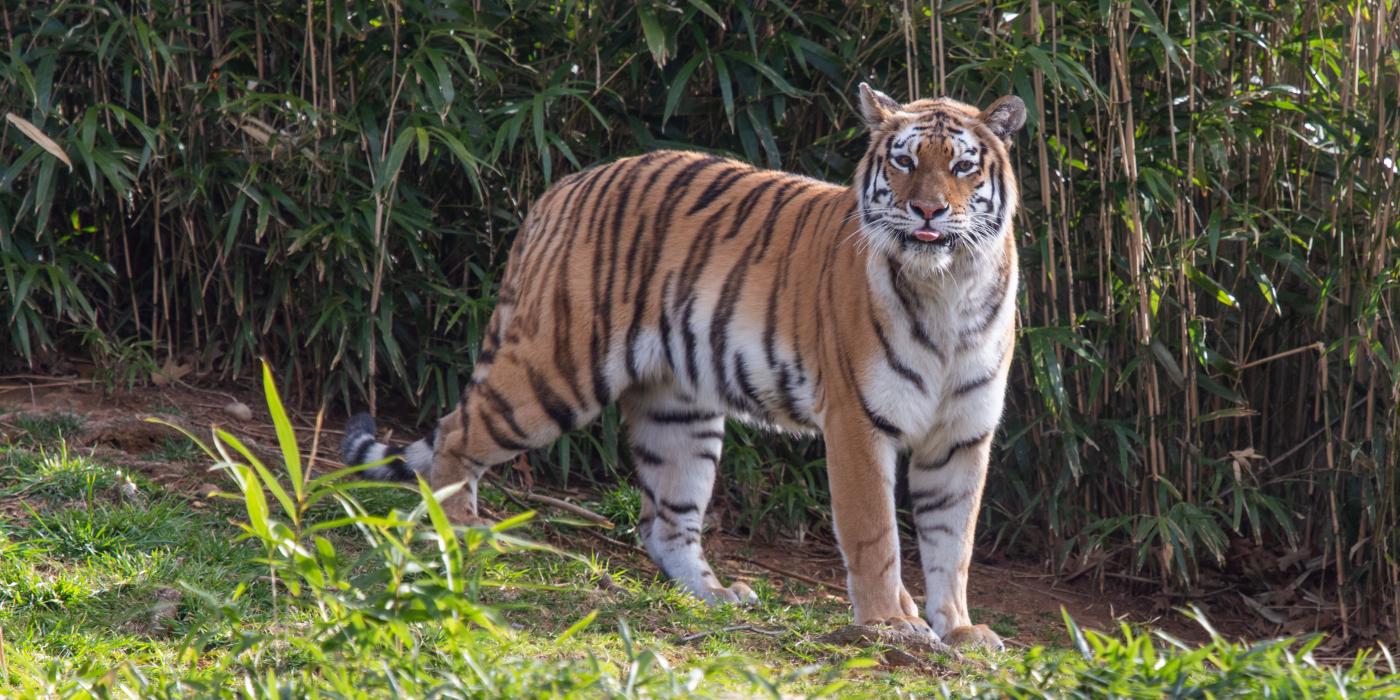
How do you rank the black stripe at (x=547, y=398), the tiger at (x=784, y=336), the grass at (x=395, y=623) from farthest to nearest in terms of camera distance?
the black stripe at (x=547, y=398) < the tiger at (x=784, y=336) < the grass at (x=395, y=623)

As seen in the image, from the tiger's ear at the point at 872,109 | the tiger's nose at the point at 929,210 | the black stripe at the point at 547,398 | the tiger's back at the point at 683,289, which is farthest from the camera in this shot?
the black stripe at the point at 547,398

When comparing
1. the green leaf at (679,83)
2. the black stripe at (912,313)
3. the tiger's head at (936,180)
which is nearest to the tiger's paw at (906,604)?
the black stripe at (912,313)

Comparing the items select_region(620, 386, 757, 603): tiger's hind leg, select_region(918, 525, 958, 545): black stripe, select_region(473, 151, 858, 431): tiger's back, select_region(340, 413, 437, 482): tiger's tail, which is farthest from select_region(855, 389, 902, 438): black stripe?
select_region(340, 413, 437, 482): tiger's tail

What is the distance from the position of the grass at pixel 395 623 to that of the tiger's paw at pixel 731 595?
0.07 meters

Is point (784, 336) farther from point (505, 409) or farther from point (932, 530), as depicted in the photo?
point (505, 409)

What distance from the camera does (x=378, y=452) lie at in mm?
4305

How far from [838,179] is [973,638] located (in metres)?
1.93

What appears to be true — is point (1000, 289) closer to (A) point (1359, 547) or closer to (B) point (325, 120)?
(A) point (1359, 547)

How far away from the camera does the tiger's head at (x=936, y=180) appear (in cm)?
358

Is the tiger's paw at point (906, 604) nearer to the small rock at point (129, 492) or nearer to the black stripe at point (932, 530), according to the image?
the black stripe at point (932, 530)

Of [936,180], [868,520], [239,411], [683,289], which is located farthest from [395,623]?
[239,411]

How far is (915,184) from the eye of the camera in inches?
143

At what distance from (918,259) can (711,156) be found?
1.17 m

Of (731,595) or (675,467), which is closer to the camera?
(731,595)
